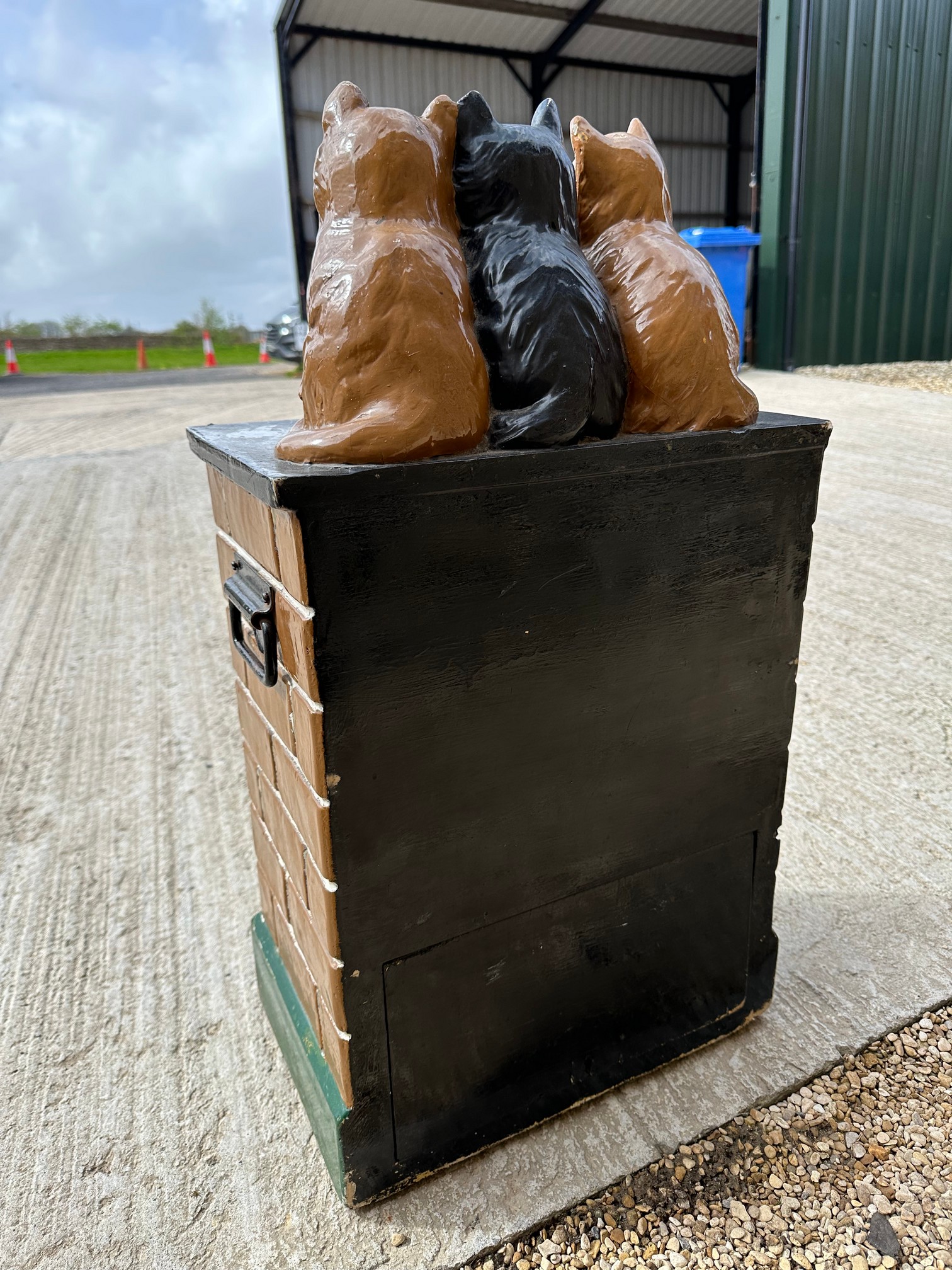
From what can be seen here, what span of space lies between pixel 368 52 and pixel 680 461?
1291 centimetres

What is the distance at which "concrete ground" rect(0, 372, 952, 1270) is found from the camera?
4.67 feet

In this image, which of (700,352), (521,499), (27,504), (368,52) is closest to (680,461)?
(700,352)

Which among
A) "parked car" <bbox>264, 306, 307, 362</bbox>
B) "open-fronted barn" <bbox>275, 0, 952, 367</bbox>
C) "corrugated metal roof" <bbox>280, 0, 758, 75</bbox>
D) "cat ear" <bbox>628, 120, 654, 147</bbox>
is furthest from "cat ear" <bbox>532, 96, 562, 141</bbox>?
"parked car" <bbox>264, 306, 307, 362</bbox>

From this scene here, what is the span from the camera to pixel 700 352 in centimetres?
130

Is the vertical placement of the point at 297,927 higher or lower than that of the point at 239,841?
higher

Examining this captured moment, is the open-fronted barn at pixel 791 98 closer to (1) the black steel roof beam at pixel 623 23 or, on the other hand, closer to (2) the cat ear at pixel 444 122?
(1) the black steel roof beam at pixel 623 23

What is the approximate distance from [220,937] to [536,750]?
1.17 m

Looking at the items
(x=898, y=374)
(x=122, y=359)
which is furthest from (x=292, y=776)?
(x=122, y=359)

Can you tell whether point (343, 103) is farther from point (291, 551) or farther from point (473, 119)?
point (291, 551)

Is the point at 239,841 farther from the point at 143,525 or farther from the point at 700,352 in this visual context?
the point at 143,525

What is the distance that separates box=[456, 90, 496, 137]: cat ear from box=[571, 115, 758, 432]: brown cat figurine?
172 millimetres

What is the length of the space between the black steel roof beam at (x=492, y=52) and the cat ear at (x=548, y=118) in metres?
11.9

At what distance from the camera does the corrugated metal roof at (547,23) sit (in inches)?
431

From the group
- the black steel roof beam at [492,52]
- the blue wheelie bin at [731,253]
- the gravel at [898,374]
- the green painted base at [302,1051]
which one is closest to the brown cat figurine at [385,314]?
the green painted base at [302,1051]
